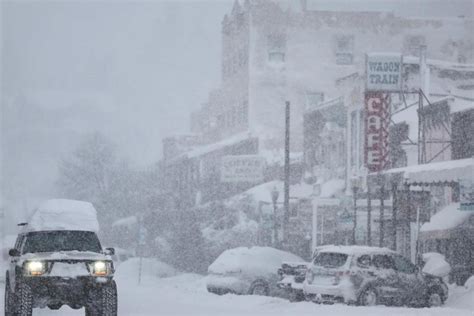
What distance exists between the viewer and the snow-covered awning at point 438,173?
85.9 ft

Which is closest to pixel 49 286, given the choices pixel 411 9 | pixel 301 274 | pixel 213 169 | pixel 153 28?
pixel 301 274

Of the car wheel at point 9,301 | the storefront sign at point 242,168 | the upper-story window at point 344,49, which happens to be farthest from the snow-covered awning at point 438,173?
the upper-story window at point 344,49

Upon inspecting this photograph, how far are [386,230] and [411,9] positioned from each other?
5458 cm

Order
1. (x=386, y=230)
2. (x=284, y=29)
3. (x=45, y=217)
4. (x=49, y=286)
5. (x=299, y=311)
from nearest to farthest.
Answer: (x=49, y=286), (x=299, y=311), (x=45, y=217), (x=386, y=230), (x=284, y=29)

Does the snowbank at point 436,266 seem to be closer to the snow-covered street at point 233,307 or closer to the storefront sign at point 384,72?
the snow-covered street at point 233,307

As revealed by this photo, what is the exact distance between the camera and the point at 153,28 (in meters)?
155

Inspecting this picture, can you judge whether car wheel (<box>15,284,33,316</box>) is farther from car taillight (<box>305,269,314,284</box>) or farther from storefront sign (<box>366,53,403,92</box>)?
storefront sign (<box>366,53,403,92</box>)

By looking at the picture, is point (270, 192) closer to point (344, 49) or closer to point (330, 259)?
point (344, 49)

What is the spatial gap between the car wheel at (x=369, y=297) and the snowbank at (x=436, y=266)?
8.20m

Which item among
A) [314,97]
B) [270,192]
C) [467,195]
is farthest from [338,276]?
[314,97]

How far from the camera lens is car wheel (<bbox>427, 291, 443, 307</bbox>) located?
24047mm

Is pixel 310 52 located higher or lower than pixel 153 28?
lower

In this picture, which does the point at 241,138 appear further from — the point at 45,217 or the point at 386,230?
the point at 45,217

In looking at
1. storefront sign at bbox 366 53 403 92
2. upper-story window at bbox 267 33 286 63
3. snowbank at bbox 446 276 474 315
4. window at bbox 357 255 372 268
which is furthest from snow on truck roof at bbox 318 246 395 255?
upper-story window at bbox 267 33 286 63
